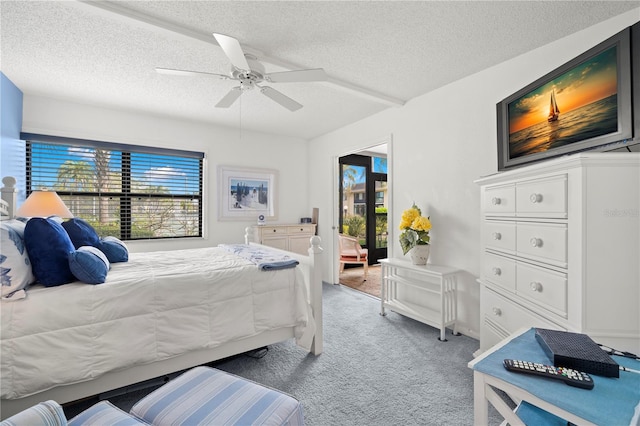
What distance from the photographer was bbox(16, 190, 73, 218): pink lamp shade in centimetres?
254

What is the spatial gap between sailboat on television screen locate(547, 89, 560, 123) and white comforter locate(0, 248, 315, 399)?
6.78 ft

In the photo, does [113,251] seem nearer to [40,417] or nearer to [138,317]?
[138,317]

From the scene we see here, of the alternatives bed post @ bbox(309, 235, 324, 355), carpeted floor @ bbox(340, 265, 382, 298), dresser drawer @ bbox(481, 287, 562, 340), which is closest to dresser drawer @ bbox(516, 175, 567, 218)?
dresser drawer @ bbox(481, 287, 562, 340)

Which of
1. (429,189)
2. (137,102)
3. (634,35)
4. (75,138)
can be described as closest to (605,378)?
(634,35)

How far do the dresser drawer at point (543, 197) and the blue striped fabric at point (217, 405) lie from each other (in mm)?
1553

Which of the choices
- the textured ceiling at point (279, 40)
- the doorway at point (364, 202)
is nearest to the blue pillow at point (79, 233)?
the textured ceiling at point (279, 40)

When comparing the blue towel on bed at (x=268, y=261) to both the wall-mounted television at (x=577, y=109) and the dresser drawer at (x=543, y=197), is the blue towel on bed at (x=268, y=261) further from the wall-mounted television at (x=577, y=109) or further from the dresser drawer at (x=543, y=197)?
the wall-mounted television at (x=577, y=109)

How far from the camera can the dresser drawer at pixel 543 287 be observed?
1423 millimetres

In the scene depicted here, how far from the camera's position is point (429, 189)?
3158mm

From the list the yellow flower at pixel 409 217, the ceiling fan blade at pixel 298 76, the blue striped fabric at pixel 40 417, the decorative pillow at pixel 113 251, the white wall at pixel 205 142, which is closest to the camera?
the blue striped fabric at pixel 40 417

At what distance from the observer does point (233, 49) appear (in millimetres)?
1778

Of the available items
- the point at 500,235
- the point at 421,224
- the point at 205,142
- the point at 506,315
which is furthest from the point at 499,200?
the point at 205,142

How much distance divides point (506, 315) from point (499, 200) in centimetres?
Result: 75

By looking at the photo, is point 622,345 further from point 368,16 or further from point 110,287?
point 110,287
